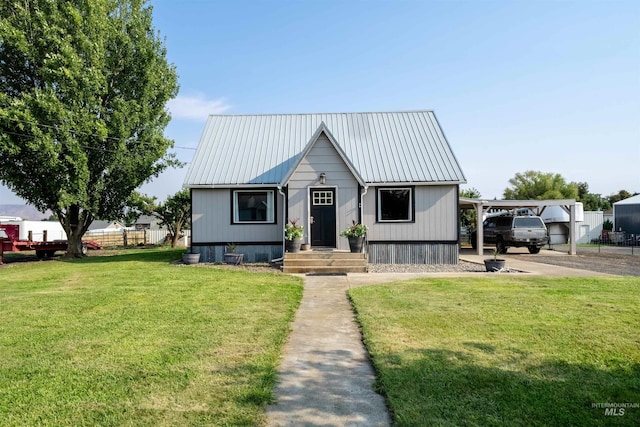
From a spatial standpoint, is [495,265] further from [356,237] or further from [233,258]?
[233,258]

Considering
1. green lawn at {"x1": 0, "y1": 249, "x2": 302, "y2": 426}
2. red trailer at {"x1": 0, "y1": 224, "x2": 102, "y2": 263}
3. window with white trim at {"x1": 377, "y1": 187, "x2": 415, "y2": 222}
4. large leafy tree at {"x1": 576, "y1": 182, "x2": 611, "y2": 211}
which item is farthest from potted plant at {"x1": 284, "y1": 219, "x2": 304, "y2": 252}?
large leafy tree at {"x1": 576, "y1": 182, "x2": 611, "y2": 211}

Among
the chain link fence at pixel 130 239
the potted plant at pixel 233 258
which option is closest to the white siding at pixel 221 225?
the potted plant at pixel 233 258

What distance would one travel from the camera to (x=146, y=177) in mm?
20703

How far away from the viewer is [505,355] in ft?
15.3

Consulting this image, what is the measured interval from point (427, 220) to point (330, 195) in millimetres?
3977

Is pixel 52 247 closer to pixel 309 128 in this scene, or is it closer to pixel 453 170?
pixel 309 128

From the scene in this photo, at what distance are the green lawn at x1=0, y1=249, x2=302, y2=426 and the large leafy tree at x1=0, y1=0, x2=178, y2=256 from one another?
10.2 metres

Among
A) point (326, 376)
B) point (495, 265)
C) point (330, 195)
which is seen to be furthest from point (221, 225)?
point (326, 376)

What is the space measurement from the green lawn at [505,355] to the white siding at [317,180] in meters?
6.53

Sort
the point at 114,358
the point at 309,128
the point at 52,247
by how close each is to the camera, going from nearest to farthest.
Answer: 1. the point at 114,358
2. the point at 309,128
3. the point at 52,247

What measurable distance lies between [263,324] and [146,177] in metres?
17.3

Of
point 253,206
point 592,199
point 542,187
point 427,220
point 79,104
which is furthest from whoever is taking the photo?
point 592,199

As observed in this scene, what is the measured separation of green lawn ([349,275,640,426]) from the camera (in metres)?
3.36

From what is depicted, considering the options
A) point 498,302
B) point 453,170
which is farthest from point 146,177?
point 498,302
